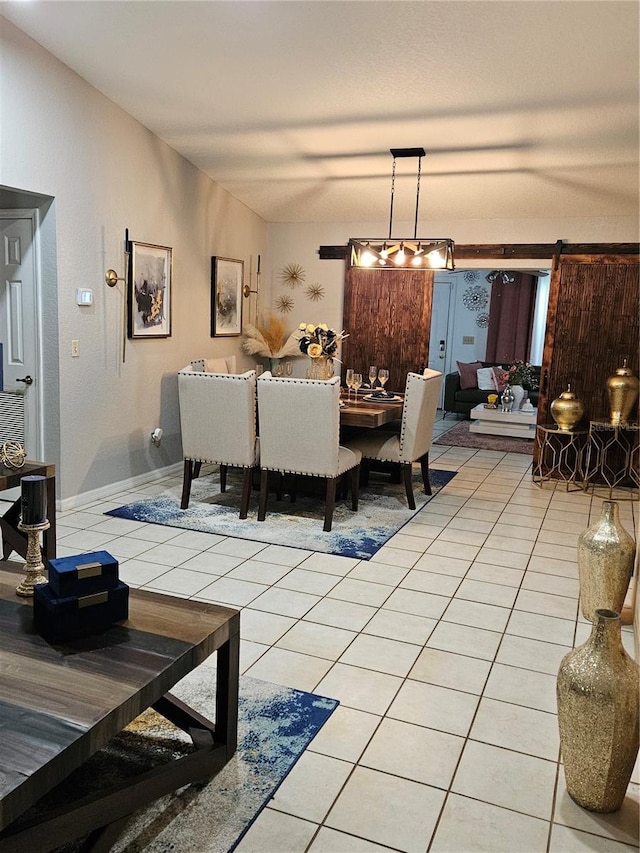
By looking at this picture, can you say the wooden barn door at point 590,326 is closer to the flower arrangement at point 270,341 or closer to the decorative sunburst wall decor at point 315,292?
the decorative sunburst wall decor at point 315,292

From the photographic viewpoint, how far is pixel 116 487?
17.0ft

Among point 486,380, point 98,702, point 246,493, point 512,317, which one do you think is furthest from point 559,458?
point 98,702

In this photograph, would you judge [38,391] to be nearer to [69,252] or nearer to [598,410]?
[69,252]

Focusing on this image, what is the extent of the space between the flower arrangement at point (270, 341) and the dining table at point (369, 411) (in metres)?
1.53

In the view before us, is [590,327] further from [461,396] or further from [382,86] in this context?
[461,396]

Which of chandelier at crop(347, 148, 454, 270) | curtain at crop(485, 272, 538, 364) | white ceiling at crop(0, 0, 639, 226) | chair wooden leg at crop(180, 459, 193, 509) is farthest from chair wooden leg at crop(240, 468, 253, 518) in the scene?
curtain at crop(485, 272, 538, 364)

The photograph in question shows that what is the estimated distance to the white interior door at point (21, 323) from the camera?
14.9 ft

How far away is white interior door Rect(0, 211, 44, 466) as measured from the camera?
4531 mm

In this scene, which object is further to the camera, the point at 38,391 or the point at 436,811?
the point at 38,391

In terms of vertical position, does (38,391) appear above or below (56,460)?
above

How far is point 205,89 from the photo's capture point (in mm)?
4422

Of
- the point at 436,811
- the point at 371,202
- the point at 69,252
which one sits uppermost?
the point at 371,202

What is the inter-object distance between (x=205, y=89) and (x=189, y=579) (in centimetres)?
304

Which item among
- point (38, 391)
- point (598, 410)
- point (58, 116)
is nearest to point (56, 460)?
point (38, 391)
